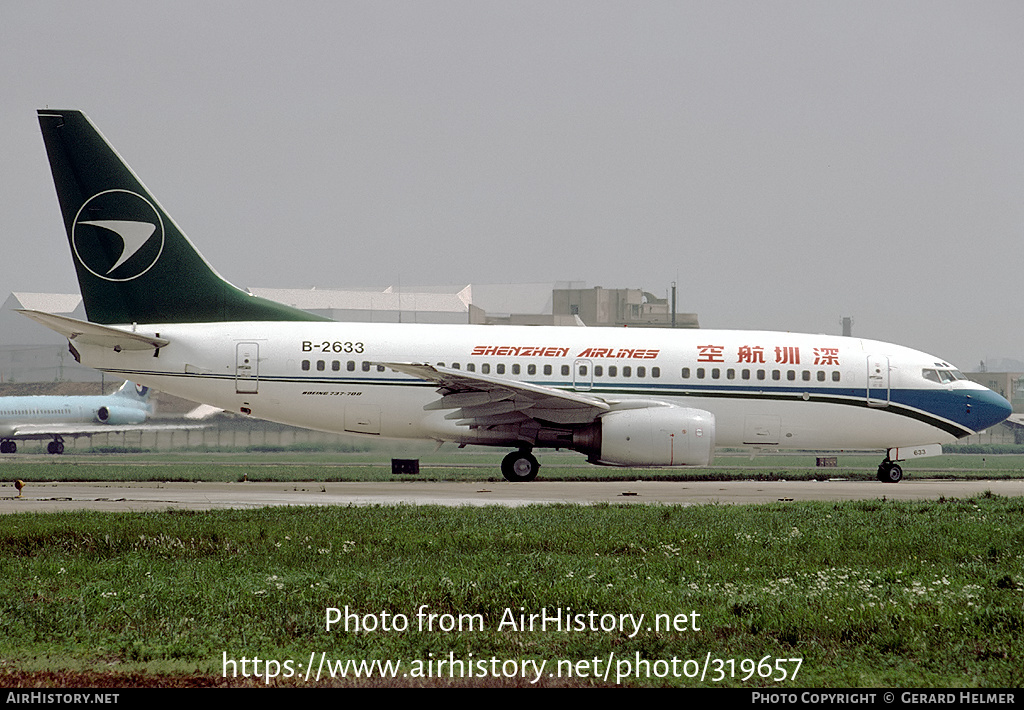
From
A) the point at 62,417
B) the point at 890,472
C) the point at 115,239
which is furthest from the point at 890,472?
the point at 62,417

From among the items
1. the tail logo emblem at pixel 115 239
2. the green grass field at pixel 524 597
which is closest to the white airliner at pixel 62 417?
the tail logo emblem at pixel 115 239

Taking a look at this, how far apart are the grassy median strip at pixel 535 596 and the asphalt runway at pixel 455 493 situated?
400cm

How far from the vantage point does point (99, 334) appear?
24.6 m

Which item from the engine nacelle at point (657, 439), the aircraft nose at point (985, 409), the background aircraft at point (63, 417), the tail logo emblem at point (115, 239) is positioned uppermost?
the tail logo emblem at point (115, 239)

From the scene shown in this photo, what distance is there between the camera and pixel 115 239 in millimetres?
25609

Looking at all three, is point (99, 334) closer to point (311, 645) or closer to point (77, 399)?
point (311, 645)

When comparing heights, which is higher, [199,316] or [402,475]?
[199,316]

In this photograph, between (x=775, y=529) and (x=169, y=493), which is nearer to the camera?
(x=775, y=529)

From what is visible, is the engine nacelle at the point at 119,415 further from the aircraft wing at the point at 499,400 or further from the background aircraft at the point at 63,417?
the aircraft wing at the point at 499,400

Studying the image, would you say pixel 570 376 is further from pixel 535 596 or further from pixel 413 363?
pixel 535 596

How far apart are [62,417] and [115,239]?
45.6m

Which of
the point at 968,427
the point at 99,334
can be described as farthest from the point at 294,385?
the point at 968,427

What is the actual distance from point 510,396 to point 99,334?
977 cm

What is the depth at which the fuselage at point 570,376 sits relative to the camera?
2542cm
